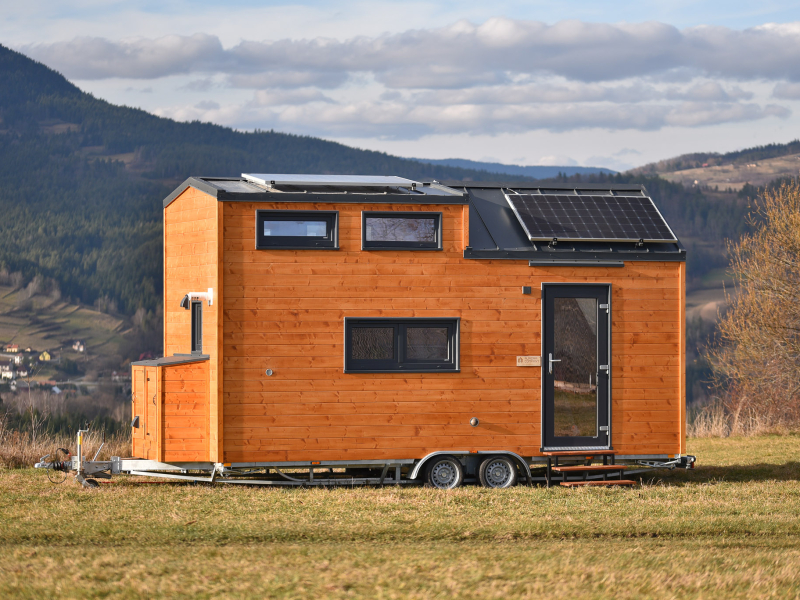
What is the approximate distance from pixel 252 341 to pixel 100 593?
16.6 ft

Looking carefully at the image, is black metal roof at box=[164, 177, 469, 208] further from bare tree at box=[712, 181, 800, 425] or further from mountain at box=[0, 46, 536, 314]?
mountain at box=[0, 46, 536, 314]

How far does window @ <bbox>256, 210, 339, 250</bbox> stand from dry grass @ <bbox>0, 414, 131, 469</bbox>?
5553 millimetres

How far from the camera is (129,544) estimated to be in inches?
348

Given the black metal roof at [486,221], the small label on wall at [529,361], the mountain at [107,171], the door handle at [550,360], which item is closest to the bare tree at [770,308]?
the black metal roof at [486,221]

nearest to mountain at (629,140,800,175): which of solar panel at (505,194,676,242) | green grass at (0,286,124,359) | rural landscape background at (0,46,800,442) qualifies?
rural landscape background at (0,46,800,442)

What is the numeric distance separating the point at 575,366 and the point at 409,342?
2260 mm

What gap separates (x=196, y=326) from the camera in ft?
41.5

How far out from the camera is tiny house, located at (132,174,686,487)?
11.6m

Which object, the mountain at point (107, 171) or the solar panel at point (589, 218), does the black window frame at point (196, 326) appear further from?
the mountain at point (107, 171)

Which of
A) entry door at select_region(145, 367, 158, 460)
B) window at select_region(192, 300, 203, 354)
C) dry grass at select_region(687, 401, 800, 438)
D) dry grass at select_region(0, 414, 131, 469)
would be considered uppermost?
window at select_region(192, 300, 203, 354)

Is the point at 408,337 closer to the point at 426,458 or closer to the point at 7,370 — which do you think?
the point at 426,458

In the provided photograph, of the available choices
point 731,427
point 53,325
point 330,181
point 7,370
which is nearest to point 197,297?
point 330,181

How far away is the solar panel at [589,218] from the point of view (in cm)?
1261

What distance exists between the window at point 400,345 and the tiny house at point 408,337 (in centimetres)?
2
